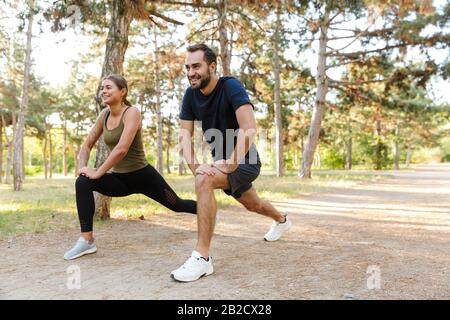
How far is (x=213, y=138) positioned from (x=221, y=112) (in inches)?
11.5

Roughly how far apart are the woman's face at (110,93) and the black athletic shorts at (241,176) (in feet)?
4.89

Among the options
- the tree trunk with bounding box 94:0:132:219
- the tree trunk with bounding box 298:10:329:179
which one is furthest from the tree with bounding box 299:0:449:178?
the tree trunk with bounding box 94:0:132:219

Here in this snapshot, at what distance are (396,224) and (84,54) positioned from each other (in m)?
20.5

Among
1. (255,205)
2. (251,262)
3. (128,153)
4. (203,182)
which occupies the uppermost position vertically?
(128,153)

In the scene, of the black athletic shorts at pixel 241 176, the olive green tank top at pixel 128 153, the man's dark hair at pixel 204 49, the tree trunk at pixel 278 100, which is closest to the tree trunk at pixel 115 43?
the olive green tank top at pixel 128 153

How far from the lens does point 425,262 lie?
12.1ft

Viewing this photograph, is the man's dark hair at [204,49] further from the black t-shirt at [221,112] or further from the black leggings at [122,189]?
the black leggings at [122,189]

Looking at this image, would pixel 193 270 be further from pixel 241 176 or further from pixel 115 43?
pixel 115 43

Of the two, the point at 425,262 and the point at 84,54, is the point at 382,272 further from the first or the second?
the point at 84,54

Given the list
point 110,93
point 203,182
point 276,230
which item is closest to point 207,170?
point 203,182

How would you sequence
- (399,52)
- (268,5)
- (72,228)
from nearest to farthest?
(72,228) < (268,5) < (399,52)

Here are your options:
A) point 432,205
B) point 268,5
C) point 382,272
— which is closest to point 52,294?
point 382,272

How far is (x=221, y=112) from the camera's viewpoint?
11.8 feet

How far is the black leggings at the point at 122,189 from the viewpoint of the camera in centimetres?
398
